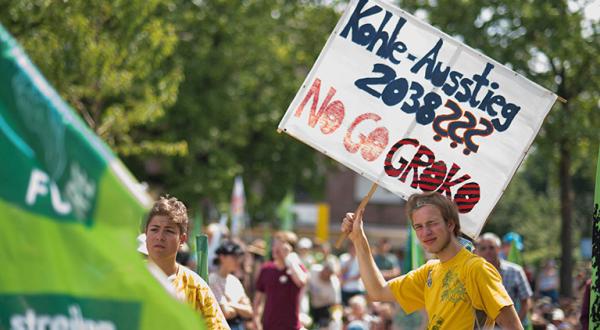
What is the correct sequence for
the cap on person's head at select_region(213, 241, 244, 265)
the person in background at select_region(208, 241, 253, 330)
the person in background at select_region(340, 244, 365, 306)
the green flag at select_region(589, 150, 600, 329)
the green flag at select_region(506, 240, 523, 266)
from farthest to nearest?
the person in background at select_region(340, 244, 365, 306) → the green flag at select_region(506, 240, 523, 266) → the cap on person's head at select_region(213, 241, 244, 265) → the person in background at select_region(208, 241, 253, 330) → the green flag at select_region(589, 150, 600, 329)

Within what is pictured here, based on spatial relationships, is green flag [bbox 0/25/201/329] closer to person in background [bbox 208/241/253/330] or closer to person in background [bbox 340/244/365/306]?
person in background [bbox 208/241/253/330]

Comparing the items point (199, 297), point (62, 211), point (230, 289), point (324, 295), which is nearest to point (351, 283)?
point (324, 295)

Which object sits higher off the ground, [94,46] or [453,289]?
[94,46]

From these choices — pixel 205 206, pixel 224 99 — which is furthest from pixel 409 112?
pixel 205 206

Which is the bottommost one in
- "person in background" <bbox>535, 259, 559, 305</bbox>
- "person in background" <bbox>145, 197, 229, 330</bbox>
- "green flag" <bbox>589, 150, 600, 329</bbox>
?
"person in background" <bbox>145, 197, 229, 330</bbox>

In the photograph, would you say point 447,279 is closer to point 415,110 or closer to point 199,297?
point 199,297

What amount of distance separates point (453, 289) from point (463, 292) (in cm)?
6

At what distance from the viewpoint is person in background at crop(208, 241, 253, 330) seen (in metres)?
8.62

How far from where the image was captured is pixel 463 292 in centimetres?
511

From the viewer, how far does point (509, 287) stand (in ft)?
31.4

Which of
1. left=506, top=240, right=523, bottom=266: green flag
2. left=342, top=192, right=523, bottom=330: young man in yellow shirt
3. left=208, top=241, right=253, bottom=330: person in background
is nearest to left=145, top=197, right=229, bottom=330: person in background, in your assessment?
left=342, top=192, right=523, bottom=330: young man in yellow shirt

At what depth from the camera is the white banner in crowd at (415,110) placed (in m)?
6.88

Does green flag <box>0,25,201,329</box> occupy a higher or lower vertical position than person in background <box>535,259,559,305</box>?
lower

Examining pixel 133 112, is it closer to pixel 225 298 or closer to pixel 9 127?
pixel 225 298
